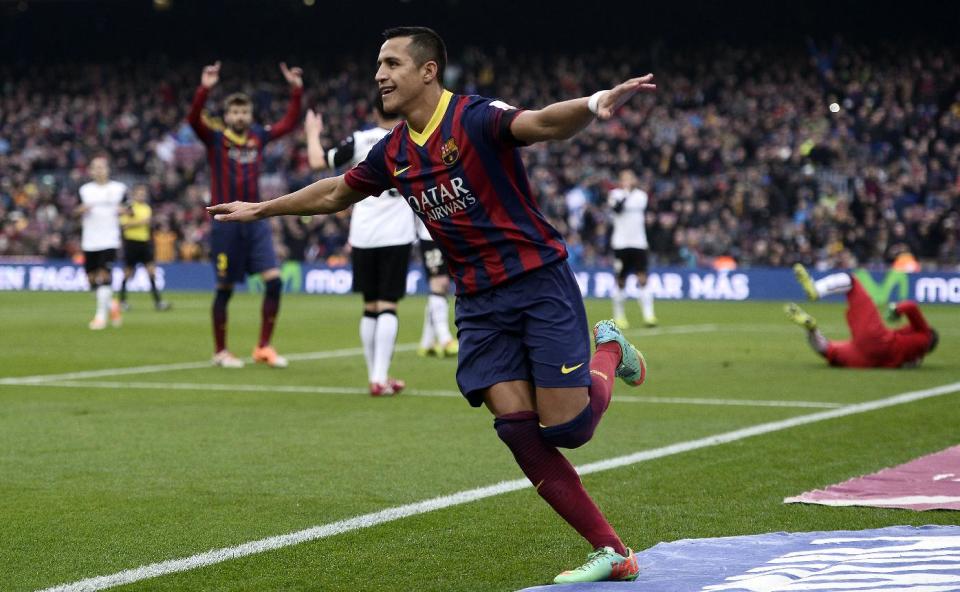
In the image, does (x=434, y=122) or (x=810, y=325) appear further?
(x=810, y=325)

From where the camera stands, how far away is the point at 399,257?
34.1ft

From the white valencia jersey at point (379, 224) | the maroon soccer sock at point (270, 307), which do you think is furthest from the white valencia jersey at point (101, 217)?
the white valencia jersey at point (379, 224)

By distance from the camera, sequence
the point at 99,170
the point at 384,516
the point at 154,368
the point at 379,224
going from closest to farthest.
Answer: the point at 384,516 < the point at 379,224 < the point at 154,368 < the point at 99,170

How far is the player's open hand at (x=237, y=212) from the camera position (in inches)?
198

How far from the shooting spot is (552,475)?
14.8 ft

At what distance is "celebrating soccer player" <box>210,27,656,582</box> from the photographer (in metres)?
4.48

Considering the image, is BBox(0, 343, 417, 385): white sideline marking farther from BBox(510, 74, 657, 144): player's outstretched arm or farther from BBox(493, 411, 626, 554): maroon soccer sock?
BBox(510, 74, 657, 144): player's outstretched arm

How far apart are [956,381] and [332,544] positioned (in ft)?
25.3

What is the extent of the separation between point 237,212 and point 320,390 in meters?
5.60

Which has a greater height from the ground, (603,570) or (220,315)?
(220,315)

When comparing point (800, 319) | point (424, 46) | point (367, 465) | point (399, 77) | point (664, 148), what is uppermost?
point (664, 148)

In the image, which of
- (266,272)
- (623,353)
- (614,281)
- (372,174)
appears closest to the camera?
(372,174)

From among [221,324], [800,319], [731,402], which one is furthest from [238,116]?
[800,319]

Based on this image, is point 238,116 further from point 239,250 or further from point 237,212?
point 237,212
